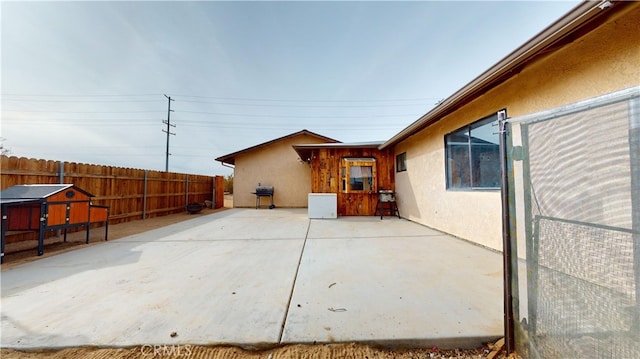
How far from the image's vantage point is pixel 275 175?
11.9m

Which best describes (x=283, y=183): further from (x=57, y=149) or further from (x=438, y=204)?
(x=57, y=149)

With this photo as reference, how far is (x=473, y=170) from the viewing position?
403 centimetres

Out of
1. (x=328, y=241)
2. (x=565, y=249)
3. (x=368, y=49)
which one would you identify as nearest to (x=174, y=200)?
(x=328, y=241)

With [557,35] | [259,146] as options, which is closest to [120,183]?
[259,146]

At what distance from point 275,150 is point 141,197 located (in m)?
6.23

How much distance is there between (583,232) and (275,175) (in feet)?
37.5

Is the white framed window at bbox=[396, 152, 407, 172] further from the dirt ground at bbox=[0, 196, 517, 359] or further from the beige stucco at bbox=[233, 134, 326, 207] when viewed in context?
the dirt ground at bbox=[0, 196, 517, 359]

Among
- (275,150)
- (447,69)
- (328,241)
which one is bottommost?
(328,241)

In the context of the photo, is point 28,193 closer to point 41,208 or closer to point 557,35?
point 41,208

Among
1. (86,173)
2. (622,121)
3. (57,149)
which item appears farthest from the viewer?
(57,149)

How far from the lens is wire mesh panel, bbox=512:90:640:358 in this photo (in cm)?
99

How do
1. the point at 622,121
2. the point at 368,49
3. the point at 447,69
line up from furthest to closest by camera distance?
the point at 368,49
the point at 447,69
the point at 622,121

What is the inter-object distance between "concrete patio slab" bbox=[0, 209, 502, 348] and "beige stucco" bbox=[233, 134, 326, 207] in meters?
7.83

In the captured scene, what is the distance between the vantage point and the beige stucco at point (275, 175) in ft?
38.8
